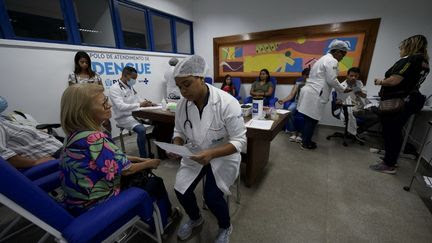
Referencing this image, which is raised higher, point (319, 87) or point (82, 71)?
point (82, 71)

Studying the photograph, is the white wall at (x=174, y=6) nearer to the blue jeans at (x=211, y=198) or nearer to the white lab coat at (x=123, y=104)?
the white lab coat at (x=123, y=104)

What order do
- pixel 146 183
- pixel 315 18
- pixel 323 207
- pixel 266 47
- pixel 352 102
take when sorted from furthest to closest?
pixel 266 47, pixel 315 18, pixel 352 102, pixel 323 207, pixel 146 183

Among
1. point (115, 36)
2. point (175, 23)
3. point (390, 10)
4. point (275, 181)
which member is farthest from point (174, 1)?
point (275, 181)

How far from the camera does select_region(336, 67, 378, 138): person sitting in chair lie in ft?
9.08

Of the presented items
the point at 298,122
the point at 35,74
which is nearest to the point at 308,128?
the point at 298,122

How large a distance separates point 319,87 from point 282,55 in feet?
5.17

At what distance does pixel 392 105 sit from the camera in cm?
189

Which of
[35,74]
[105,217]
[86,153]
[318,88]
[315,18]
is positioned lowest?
[105,217]

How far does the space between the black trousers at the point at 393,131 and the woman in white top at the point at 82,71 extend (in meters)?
3.82

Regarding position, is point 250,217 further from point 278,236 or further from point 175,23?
point 175,23

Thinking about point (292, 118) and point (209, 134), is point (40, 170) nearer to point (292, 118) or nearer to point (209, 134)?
point (209, 134)

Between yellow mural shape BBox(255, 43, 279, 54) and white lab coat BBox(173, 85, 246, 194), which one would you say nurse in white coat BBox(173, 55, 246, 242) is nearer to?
white lab coat BBox(173, 85, 246, 194)

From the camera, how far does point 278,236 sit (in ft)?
4.46

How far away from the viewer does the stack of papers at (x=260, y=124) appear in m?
1.54
